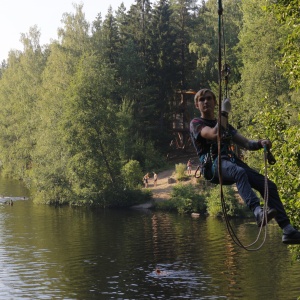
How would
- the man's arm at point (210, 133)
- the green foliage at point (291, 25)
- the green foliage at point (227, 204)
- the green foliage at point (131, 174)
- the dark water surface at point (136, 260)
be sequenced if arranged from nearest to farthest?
1. the man's arm at point (210, 133)
2. the green foliage at point (291, 25)
3. the dark water surface at point (136, 260)
4. the green foliage at point (227, 204)
5. the green foliage at point (131, 174)

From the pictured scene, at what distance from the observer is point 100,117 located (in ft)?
205

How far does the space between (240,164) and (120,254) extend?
107 feet

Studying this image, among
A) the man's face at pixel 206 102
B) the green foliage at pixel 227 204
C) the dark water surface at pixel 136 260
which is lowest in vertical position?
the dark water surface at pixel 136 260

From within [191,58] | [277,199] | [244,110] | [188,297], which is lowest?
[188,297]

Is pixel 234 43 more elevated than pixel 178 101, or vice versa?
pixel 234 43

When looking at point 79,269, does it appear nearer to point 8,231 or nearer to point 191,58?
point 8,231

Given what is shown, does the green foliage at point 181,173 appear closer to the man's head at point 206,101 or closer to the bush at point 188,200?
the bush at point 188,200

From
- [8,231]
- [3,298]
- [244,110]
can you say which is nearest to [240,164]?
[3,298]

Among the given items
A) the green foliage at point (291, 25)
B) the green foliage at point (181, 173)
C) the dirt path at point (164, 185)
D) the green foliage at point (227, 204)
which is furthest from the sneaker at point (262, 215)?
the green foliage at point (181, 173)

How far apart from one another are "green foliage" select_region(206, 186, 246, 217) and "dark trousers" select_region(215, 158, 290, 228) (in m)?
42.8

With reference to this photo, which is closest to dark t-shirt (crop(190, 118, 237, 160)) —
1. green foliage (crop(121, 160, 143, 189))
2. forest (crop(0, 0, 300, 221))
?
forest (crop(0, 0, 300, 221))

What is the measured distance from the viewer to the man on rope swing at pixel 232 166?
31.3ft

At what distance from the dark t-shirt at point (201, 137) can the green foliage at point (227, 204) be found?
42682mm

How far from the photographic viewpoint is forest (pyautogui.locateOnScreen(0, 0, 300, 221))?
5394 centimetres
